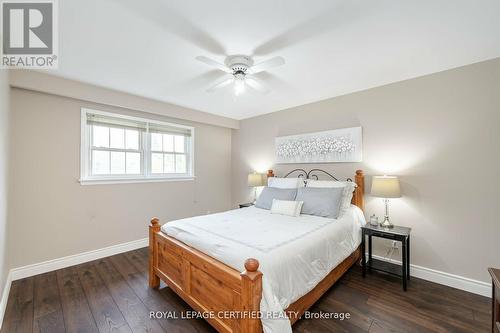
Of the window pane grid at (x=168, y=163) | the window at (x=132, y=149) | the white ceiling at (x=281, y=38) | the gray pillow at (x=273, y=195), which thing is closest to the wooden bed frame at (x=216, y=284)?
the gray pillow at (x=273, y=195)

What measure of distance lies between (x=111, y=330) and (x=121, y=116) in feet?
9.49

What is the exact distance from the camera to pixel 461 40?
1975mm

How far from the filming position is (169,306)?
2111 mm

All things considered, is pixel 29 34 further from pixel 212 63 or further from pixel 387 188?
pixel 387 188

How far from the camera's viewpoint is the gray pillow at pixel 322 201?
108 inches

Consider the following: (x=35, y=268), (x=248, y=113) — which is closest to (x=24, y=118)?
(x=35, y=268)

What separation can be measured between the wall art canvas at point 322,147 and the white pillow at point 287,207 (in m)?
1.04

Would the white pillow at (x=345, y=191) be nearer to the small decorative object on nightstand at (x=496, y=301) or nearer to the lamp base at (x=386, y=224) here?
the lamp base at (x=386, y=224)

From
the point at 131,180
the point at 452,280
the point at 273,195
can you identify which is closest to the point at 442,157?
the point at 452,280

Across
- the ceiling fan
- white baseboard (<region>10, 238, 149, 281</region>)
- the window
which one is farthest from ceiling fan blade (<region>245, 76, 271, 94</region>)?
white baseboard (<region>10, 238, 149, 281</region>)

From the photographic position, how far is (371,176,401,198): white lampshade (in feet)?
8.41

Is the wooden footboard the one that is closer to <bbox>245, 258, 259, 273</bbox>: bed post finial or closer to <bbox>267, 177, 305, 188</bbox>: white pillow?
<bbox>245, 258, 259, 273</bbox>: bed post finial

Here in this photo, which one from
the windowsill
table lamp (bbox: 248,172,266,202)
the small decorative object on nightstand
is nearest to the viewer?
the small decorative object on nightstand

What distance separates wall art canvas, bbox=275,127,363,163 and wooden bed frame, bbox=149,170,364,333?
5.24ft
